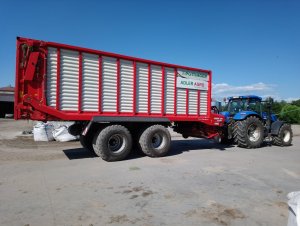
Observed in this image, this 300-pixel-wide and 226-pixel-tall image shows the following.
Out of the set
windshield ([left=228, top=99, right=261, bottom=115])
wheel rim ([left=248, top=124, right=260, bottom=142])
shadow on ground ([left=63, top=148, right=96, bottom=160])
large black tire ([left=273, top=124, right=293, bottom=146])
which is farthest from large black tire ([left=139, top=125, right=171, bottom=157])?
large black tire ([left=273, top=124, right=293, bottom=146])

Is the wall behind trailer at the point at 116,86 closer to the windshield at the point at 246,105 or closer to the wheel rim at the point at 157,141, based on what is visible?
→ the wheel rim at the point at 157,141

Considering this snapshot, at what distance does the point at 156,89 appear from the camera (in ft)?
Answer: 30.2

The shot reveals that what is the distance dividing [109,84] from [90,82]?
0.58 metres

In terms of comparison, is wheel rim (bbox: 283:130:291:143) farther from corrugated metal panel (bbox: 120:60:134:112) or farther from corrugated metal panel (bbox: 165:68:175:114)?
corrugated metal panel (bbox: 120:60:134:112)

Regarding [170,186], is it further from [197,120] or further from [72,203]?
[197,120]

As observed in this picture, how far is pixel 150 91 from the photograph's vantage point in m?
9.05

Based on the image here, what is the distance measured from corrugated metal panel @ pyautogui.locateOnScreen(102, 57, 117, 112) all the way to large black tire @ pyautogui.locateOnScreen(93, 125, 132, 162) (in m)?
0.63

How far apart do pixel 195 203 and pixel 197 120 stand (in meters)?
5.77

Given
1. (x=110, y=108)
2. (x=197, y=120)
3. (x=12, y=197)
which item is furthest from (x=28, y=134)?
(x=12, y=197)

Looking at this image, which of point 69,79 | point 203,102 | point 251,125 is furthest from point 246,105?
point 69,79

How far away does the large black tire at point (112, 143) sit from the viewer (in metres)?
7.95

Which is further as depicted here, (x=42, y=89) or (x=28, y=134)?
(x=28, y=134)

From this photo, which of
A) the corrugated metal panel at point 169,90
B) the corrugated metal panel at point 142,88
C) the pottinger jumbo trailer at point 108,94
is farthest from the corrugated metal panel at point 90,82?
the corrugated metal panel at point 169,90

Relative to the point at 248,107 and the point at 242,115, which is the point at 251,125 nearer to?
the point at 242,115
